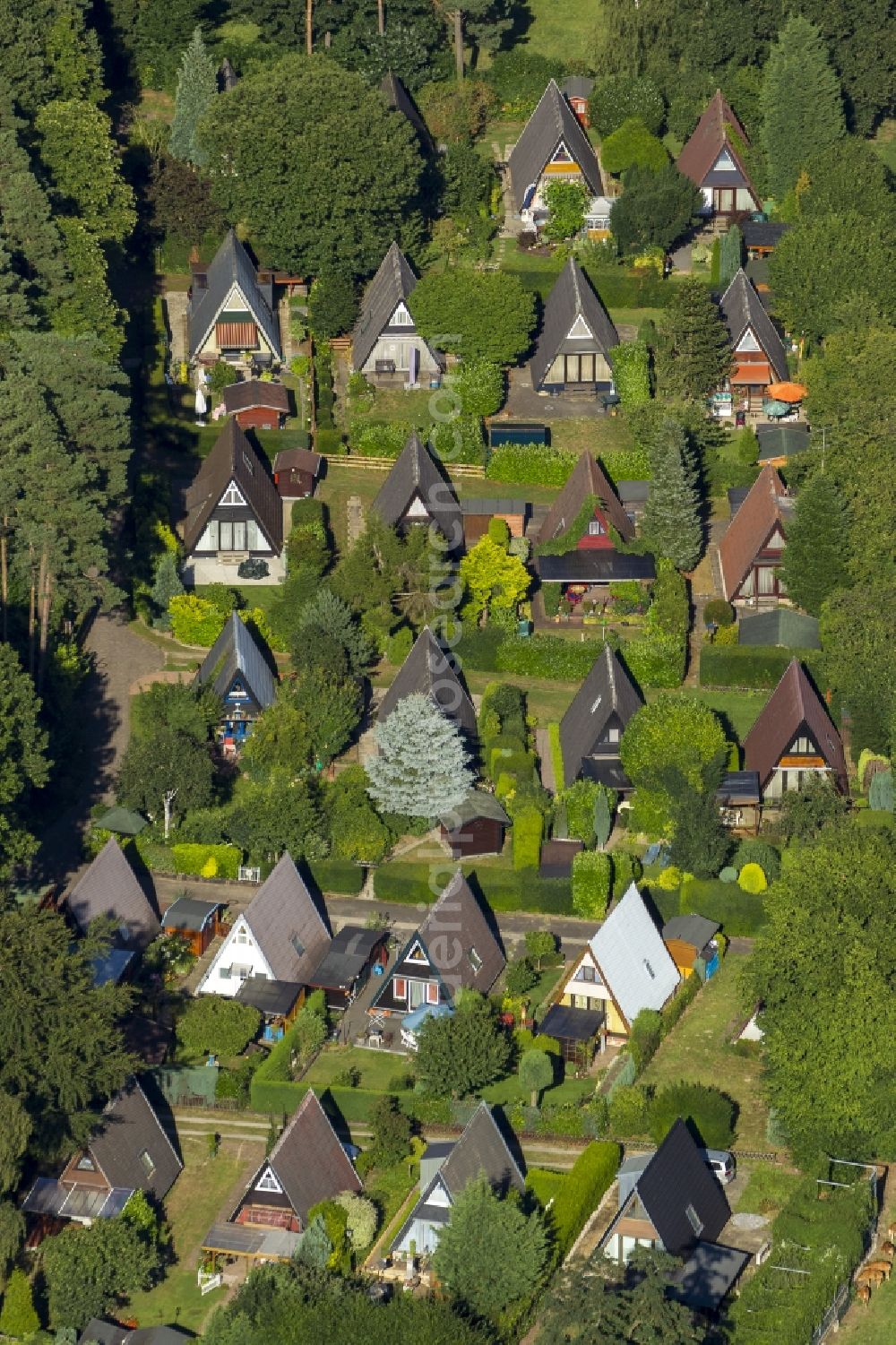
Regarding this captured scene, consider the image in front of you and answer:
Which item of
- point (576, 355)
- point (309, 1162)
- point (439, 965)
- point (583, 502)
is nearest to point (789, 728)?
point (583, 502)

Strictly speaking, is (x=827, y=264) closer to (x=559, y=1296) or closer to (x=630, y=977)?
(x=630, y=977)

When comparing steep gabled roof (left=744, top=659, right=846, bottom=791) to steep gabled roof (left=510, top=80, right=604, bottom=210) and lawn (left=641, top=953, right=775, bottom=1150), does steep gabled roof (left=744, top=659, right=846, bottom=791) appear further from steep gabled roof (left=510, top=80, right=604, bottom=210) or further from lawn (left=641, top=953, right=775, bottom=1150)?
steep gabled roof (left=510, top=80, right=604, bottom=210)

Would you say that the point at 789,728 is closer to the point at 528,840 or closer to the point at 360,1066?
the point at 528,840

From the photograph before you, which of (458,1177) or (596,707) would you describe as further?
(596,707)

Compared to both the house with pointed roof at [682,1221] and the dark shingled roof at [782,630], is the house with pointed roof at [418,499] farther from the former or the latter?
the house with pointed roof at [682,1221]

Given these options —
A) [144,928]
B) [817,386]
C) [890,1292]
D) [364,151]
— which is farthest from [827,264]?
[890,1292]

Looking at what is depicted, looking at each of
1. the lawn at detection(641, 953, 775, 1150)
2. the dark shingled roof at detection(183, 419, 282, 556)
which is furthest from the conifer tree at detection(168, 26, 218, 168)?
the lawn at detection(641, 953, 775, 1150)
